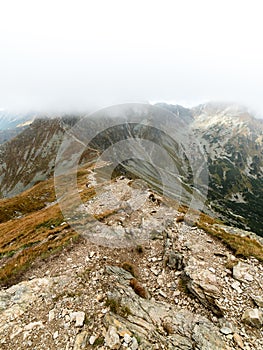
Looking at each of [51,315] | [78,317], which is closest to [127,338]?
[78,317]

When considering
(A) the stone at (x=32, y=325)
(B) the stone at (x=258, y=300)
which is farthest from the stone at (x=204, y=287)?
(A) the stone at (x=32, y=325)

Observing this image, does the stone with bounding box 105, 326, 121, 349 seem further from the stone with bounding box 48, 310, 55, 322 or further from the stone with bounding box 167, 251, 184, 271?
the stone with bounding box 167, 251, 184, 271

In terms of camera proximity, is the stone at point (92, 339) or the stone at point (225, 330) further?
the stone at point (225, 330)

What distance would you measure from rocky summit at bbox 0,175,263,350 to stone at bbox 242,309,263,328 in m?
0.04

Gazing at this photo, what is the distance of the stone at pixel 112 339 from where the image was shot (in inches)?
342

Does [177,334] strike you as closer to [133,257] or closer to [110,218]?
[133,257]

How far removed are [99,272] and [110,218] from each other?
28.2ft

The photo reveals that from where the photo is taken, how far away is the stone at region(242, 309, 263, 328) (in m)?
10.5

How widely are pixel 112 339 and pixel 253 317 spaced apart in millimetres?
7412

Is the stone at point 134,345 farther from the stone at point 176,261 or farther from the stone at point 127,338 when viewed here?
the stone at point 176,261

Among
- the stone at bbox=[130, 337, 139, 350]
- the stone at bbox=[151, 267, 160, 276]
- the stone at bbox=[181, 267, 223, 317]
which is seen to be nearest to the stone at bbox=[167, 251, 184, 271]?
the stone at bbox=[181, 267, 223, 317]

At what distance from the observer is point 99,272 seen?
42.1 feet

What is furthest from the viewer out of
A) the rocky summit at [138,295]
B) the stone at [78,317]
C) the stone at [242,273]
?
the stone at [242,273]

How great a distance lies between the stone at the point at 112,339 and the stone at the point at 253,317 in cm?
678
